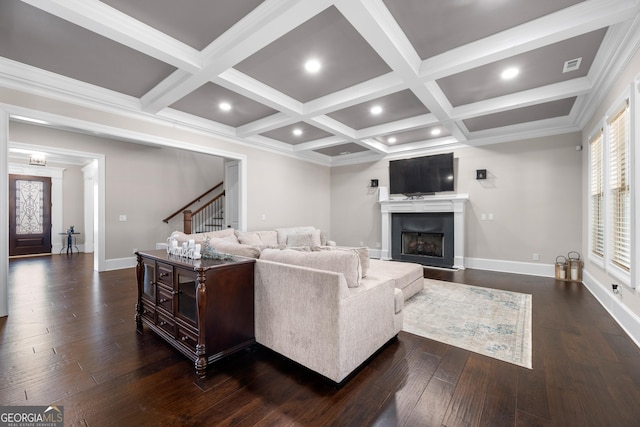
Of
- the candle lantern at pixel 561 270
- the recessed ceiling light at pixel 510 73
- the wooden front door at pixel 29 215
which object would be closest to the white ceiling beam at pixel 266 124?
the recessed ceiling light at pixel 510 73

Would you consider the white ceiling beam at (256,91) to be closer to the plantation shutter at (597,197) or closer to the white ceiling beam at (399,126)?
the white ceiling beam at (399,126)

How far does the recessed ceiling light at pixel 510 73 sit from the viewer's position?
3.21 m

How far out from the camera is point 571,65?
3.10 meters

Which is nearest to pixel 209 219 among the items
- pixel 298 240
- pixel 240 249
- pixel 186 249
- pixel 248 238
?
pixel 298 240

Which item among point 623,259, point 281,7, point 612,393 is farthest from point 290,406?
point 623,259

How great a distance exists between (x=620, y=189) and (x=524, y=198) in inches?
93.6

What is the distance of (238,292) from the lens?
86.3 inches

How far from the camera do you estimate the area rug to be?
2375 millimetres

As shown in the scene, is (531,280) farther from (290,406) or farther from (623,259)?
(290,406)

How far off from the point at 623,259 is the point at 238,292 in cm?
399

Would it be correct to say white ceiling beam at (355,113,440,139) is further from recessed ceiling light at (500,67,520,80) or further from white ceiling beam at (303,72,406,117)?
white ceiling beam at (303,72,406,117)

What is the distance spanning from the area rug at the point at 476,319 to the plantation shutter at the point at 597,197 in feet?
4.22

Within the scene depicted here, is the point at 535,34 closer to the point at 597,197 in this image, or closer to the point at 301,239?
the point at 597,197

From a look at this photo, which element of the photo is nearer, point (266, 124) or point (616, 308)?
point (616, 308)
